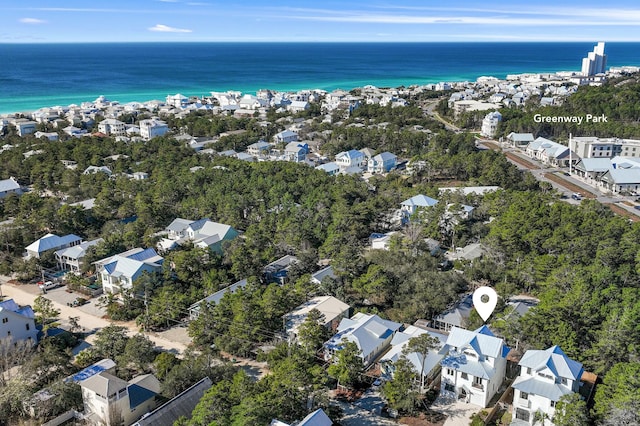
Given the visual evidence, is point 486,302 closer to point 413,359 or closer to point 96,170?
point 413,359

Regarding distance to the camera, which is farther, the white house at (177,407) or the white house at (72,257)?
the white house at (72,257)

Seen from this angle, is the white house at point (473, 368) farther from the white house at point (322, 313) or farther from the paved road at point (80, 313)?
the paved road at point (80, 313)

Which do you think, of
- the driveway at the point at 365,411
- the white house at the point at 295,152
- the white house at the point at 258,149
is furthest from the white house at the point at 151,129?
the driveway at the point at 365,411

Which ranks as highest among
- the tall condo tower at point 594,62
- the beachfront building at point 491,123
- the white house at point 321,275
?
the tall condo tower at point 594,62

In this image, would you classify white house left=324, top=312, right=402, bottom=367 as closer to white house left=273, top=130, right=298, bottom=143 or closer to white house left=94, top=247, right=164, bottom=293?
white house left=94, top=247, right=164, bottom=293

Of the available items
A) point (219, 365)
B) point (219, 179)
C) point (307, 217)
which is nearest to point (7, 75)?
point (219, 179)

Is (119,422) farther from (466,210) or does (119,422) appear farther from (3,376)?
(466,210)

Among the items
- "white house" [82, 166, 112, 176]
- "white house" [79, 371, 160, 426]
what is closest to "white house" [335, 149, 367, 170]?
"white house" [82, 166, 112, 176]
